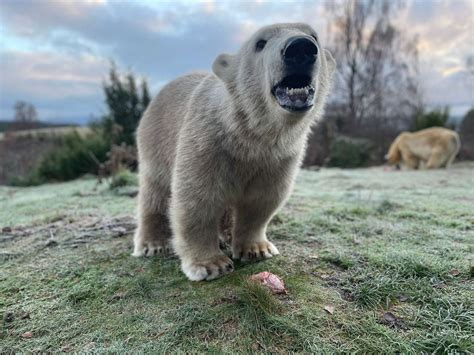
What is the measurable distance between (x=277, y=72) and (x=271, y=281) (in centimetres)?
124

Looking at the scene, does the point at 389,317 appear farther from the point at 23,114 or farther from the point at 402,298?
the point at 23,114

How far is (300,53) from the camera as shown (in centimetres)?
215

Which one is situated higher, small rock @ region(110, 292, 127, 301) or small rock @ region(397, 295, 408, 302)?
small rock @ region(397, 295, 408, 302)

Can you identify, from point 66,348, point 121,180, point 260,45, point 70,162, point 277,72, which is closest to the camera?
point 66,348

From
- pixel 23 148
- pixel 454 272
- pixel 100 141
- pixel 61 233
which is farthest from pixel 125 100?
pixel 454 272

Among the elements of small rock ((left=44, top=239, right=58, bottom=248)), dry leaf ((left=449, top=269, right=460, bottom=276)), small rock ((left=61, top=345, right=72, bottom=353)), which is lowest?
small rock ((left=44, top=239, right=58, bottom=248))

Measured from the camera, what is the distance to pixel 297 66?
7.18 ft

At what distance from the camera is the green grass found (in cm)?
196

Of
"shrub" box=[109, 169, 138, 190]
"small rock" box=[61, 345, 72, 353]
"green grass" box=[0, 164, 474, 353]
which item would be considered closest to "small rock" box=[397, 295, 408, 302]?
"green grass" box=[0, 164, 474, 353]

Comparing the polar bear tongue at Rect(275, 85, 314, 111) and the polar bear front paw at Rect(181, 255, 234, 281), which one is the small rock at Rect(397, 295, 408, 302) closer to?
the polar bear front paw at Rect(181, 255, 234, 281)

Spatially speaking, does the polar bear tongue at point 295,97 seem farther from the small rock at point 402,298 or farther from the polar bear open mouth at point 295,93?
the small rock at point 402,298

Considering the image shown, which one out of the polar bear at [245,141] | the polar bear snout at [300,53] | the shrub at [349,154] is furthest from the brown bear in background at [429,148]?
the polar bear snout at [300,53]

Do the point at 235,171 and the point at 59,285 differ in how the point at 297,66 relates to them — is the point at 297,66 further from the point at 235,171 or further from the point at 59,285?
the point at 59,285

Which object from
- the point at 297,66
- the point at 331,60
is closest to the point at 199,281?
the point at 297,66
